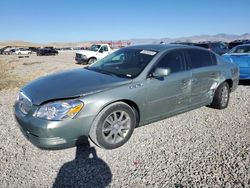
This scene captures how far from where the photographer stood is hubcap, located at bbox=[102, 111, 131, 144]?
11.6 feet

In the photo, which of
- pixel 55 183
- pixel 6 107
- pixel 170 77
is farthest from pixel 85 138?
pixel 6 107

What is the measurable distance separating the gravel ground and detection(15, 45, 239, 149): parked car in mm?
297

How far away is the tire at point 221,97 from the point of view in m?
5.27

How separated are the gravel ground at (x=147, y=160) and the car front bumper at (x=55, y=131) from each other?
1.04 ft

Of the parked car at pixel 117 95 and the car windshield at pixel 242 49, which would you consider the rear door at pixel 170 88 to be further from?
the car windshield at pixel 242 49

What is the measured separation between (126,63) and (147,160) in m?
1.94

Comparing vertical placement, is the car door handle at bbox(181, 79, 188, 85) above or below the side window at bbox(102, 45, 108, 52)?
below

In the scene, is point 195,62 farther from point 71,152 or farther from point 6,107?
point 6,107

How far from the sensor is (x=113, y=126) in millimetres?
3602

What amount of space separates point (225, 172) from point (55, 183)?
86.2 inches

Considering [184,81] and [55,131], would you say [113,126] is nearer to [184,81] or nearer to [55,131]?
[55,131]

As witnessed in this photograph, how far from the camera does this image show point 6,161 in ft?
10.7

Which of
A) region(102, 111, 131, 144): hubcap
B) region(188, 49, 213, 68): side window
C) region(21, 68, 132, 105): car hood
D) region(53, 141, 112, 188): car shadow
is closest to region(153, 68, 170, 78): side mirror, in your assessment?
region(21, 68, 132, 105): car hood

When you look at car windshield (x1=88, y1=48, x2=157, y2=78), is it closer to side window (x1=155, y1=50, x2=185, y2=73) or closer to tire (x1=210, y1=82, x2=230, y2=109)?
side window (x1=155, y1=50, x2=185, y2=73)
